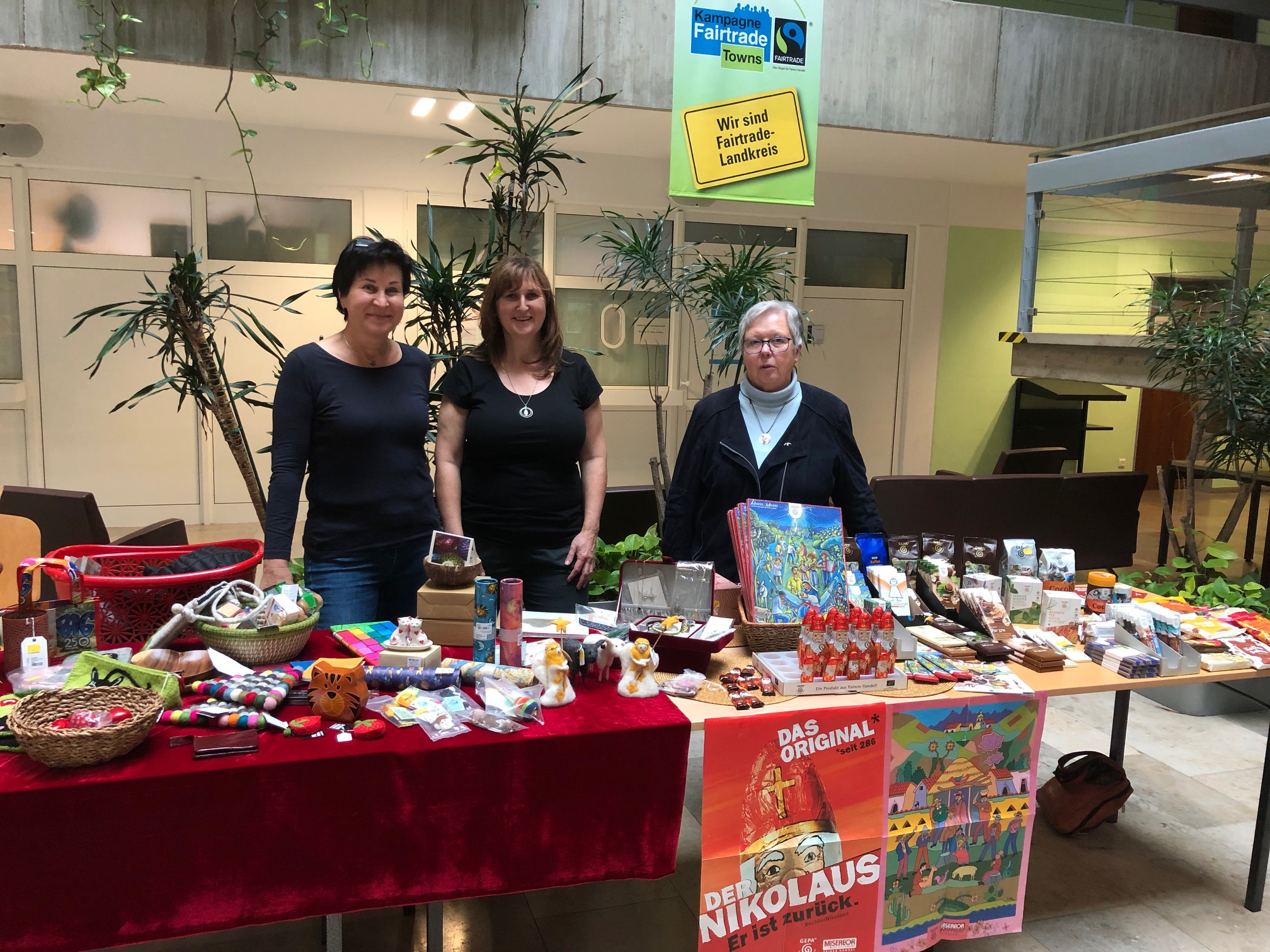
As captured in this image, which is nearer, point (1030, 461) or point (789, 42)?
point (789, 42)

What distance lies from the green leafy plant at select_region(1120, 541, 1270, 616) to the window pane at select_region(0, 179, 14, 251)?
7347mm

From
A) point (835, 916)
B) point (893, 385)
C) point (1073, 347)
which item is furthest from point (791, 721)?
point (893, 385)

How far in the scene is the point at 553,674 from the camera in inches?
74.5

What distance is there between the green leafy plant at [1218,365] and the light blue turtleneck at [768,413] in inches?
123

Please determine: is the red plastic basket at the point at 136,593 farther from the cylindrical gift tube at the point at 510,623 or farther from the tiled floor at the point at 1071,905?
the tiled floor at the point at 1071,905

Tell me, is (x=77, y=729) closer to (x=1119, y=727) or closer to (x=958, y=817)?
(x=958, y=817)

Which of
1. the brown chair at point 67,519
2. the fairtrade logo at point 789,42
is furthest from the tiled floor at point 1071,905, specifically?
the fairtrade logo at point 789,42

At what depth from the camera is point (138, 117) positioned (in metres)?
6.22

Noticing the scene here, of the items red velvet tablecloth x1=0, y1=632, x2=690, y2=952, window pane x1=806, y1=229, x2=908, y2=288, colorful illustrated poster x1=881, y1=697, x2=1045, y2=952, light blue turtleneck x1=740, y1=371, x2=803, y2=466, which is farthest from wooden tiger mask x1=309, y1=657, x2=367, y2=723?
Result: window pane x1=806, y1=229, x2=908, y2=288

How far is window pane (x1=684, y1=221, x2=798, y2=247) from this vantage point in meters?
7.76

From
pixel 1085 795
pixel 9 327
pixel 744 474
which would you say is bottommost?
pixel 1085 795

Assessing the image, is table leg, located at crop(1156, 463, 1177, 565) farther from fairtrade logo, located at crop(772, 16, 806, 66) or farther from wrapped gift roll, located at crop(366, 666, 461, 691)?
wrapped gift roll, located at crop(366, 666, 461, 691)

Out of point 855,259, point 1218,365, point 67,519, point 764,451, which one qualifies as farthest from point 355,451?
point 855,259

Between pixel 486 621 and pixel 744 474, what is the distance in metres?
0.91
